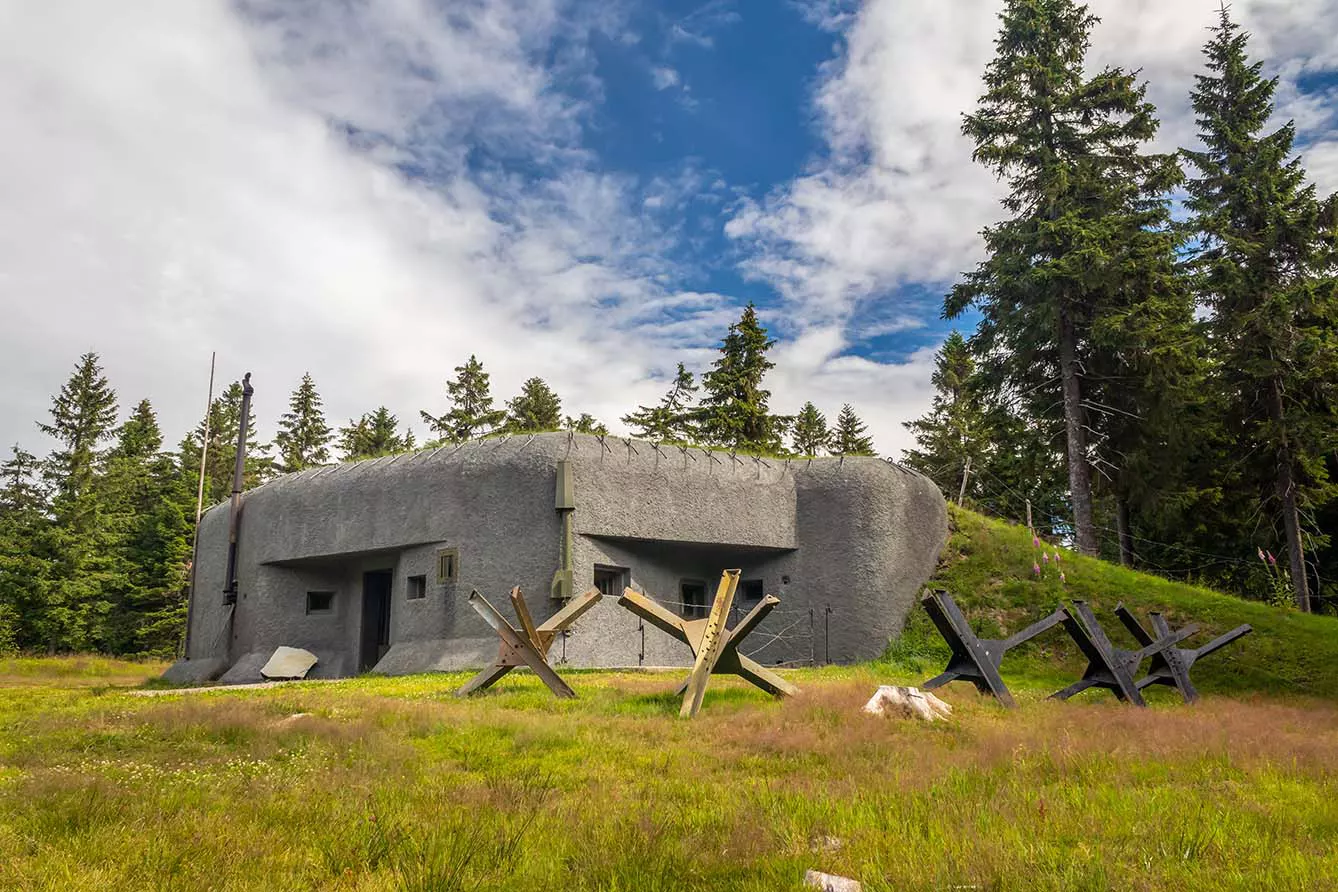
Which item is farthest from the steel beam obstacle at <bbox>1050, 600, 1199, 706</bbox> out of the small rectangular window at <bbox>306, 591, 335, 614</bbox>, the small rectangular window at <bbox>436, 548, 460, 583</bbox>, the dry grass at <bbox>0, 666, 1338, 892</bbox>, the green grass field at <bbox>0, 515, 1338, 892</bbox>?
the small rectangular window at <bbox>306, 591, 335, 614</bbox>

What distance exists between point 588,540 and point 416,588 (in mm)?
4907

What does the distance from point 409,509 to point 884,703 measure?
49.5 feet

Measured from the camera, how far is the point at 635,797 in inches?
241

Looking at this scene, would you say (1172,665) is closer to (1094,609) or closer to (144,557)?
(1094,609)

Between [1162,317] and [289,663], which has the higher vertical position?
[1162,317]

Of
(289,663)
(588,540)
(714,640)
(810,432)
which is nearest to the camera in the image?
(714,640)

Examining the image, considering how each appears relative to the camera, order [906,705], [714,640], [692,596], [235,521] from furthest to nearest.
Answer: [235,521] → [692,596] → [714,640] → [906,705]

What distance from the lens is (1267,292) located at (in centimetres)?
2675

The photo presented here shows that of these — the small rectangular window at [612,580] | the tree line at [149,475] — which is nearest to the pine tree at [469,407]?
the tree line at [149,475]

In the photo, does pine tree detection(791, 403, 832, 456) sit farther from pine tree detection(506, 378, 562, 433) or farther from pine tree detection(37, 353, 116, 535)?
pine tree detection(37, 353, 116, 535)

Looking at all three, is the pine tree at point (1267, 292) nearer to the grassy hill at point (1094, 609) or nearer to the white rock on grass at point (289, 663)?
the grassy hill at point (1094, 609)

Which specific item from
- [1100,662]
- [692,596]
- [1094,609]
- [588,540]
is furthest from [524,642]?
[1094,609]

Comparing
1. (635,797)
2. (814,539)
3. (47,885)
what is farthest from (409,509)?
(47,885)

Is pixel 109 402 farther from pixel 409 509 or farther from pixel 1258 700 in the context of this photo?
pixel 1258 700
